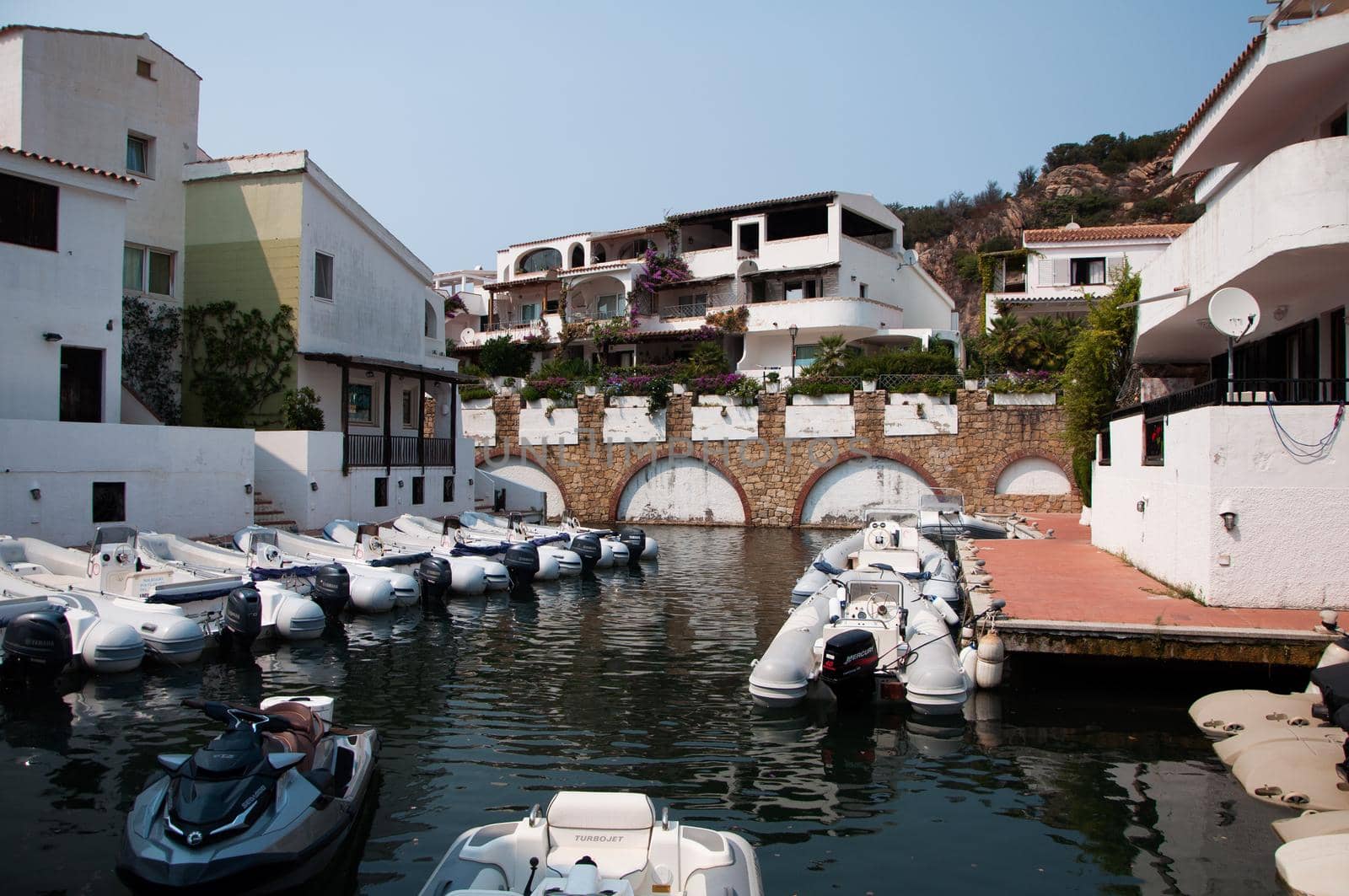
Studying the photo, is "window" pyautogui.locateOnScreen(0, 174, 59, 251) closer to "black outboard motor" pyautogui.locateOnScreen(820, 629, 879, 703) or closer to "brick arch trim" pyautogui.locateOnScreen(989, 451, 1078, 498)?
"black outboard motor" pyautogui.locateOnScreen(820, 629, 879, 703)

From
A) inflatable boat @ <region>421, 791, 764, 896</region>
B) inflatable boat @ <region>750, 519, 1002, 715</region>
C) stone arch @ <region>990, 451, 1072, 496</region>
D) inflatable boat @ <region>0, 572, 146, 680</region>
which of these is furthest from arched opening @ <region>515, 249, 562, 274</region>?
inflatable boat @ <region>421, 791, 764, 896</region>

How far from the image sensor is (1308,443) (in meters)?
11.8

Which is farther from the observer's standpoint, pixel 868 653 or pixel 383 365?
pixel 383 365

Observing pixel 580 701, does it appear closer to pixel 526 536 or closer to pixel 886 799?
pixel 886 799

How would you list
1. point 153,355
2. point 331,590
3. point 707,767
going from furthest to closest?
1. point 153,355
2. point 331,590
3. point 707,767

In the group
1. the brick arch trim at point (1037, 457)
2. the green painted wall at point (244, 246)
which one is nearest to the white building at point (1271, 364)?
the brick arch trim at point (1037, 457)

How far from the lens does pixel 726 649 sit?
585 inches

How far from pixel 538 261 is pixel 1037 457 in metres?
29.4

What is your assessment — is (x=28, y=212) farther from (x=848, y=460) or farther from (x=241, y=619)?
(x=848, y=460)

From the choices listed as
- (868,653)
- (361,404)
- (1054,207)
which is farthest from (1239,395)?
(1054,207)

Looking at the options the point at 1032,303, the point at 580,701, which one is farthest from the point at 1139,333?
the point at 1032,303

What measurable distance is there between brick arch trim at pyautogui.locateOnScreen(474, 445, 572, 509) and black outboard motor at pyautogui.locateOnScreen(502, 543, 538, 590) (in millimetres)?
16451

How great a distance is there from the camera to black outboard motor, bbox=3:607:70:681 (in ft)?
38.3

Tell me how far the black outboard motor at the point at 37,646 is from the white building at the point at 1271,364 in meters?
13.8
